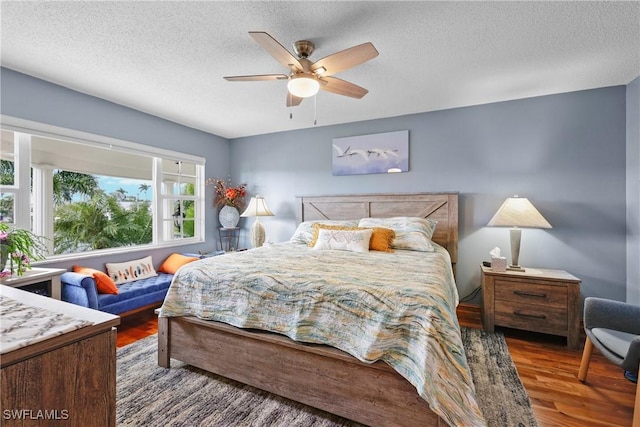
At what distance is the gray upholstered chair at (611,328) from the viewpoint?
68.9 inches

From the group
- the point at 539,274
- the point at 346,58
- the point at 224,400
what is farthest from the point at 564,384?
the point at 346,58

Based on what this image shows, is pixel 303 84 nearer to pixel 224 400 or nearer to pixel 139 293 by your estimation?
pixel 224 400

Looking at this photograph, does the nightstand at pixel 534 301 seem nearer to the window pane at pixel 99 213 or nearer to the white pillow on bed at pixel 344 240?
the white pillow on bed at pixel 344 240

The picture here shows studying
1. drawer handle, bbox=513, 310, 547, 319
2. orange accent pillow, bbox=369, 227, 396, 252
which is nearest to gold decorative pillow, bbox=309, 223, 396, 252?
orange accent pillow, bbox=369, 227, 396, 252

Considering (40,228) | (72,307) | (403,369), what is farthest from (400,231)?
(40,228)

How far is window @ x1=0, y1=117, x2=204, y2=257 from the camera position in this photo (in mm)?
2705

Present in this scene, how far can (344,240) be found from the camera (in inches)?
117

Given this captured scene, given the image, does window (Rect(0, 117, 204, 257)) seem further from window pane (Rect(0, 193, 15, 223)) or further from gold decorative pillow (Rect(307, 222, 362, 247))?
gold decorative pillow (Rect(307, 222, 362, 247))

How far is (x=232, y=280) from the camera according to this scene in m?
1.98

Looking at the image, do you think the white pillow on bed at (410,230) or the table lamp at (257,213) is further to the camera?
the table lamp at (257,213)

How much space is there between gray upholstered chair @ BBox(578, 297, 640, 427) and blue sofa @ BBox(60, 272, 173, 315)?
388 cm

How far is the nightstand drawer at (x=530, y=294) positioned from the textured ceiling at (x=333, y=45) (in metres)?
1.95

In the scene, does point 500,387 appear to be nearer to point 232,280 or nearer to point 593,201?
point 232,280

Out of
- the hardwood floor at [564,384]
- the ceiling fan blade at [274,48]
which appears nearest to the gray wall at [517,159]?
the hardwood floor at [564,384]
